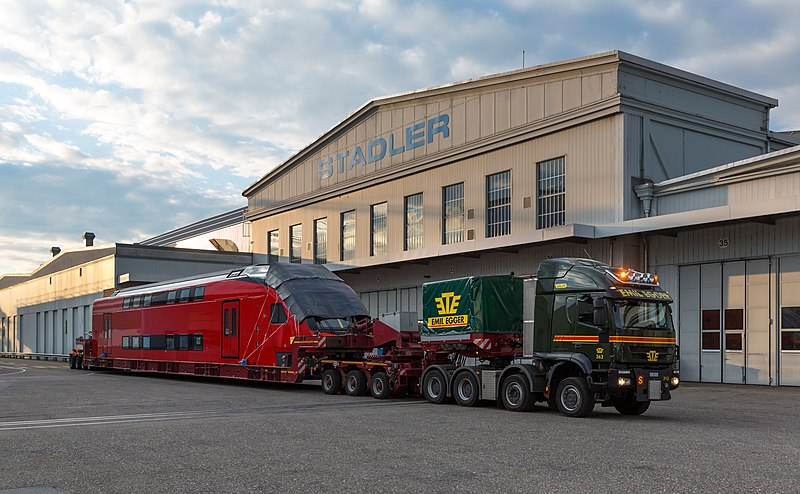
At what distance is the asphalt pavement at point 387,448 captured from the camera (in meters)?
9.18

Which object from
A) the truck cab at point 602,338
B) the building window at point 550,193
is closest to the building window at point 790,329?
the building window at point 550,193

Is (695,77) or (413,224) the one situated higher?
(695,77)

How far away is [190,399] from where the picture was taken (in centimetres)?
2094

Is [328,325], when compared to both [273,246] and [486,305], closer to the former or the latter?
[486,305]

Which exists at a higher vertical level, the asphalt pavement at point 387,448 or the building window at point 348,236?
the building window at point 348,236

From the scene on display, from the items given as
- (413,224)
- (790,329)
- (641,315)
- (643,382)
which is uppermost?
(413,224)

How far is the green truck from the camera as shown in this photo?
16.2 m

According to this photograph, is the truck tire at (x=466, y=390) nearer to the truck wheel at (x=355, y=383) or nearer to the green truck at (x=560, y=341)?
the green truck at (x=560, y=341)

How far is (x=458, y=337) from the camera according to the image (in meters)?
19.5

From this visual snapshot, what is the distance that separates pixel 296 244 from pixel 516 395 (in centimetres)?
3200

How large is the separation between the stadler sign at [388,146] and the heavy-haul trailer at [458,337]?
13084mm

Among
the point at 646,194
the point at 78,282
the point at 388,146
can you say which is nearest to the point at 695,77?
the point at 646,194

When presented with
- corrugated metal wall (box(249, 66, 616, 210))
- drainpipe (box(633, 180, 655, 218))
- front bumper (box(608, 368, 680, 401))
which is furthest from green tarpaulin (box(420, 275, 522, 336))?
corrugated metal wall (box(249, 66, 616, 210))

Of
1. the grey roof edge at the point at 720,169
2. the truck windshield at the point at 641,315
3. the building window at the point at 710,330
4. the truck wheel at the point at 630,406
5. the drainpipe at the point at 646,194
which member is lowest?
the truck wheel at the point at 630,406
